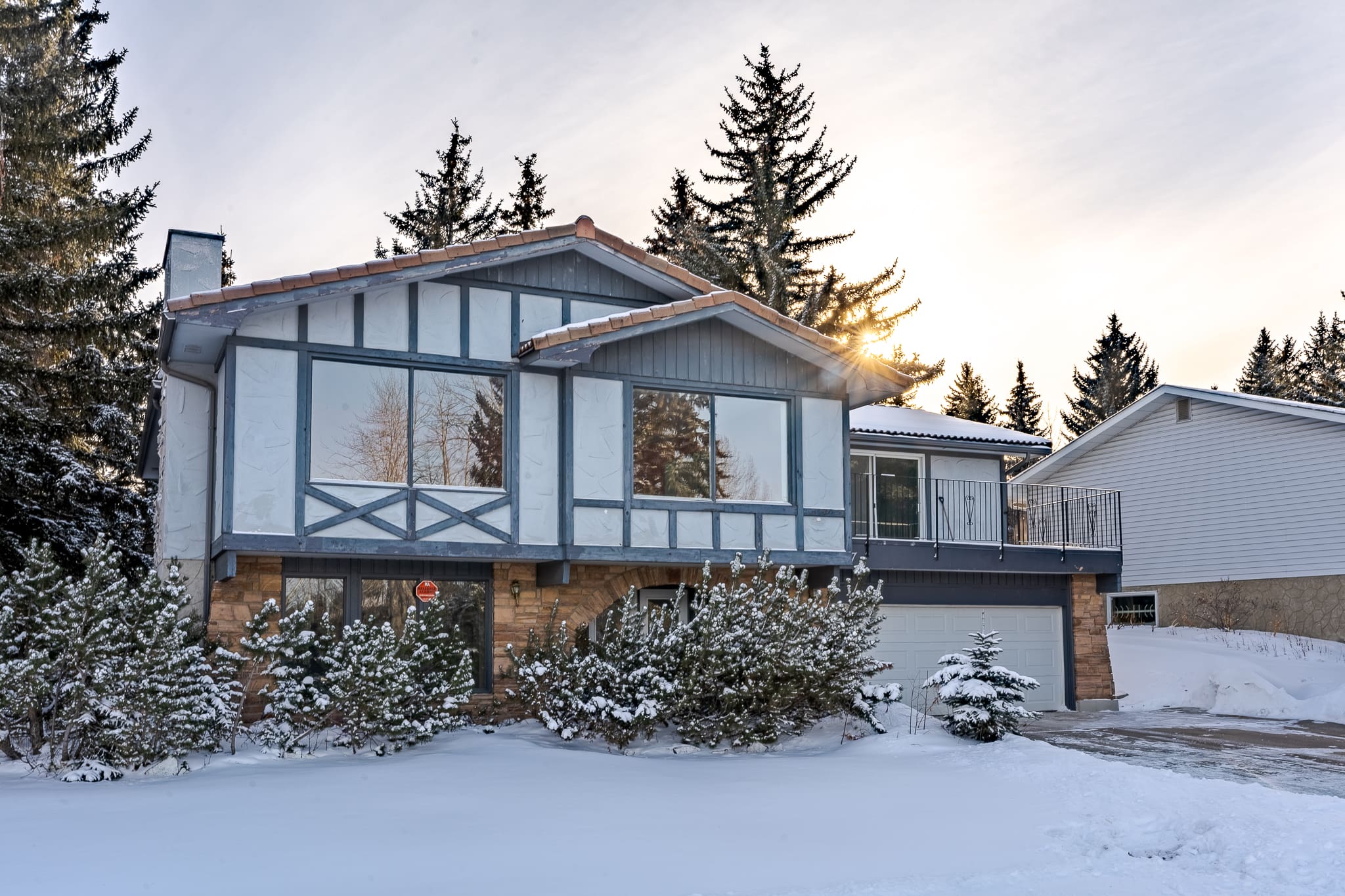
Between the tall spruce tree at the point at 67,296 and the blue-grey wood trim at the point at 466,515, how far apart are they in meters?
11.4

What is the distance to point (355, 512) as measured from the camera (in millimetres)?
13703

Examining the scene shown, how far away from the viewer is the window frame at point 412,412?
537 inches

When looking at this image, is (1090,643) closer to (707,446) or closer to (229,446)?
(707,446)

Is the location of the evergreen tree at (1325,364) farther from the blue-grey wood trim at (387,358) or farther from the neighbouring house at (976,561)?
the blue-grey wood trim at (387,358)

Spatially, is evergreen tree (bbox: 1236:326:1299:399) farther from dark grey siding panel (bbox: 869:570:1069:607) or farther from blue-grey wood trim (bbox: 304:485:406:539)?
blue-grey wood trim (bbox: 304:485:406:539)

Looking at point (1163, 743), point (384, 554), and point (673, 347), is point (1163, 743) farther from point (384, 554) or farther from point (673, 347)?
point (384, 554)

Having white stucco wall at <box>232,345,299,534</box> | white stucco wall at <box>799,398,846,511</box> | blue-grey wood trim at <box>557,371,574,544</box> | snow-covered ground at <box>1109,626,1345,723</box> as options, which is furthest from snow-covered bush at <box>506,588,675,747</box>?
snow-covered ground at <box>1109,626,1345,723</box>

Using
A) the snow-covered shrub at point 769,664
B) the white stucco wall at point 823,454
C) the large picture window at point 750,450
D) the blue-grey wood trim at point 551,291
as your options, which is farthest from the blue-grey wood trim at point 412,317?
the white stucco wall at point 823,454

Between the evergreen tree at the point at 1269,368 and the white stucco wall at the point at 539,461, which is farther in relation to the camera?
the evergreen tree at the point at 1269,368

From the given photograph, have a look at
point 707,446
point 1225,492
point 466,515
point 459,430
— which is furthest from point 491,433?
point 1225,492

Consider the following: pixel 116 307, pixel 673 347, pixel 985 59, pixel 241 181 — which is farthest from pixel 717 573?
pixel 116 307

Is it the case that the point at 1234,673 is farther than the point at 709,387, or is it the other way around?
the point at 1234,673

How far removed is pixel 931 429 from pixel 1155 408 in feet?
33.6

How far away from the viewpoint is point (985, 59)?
14.4 m
